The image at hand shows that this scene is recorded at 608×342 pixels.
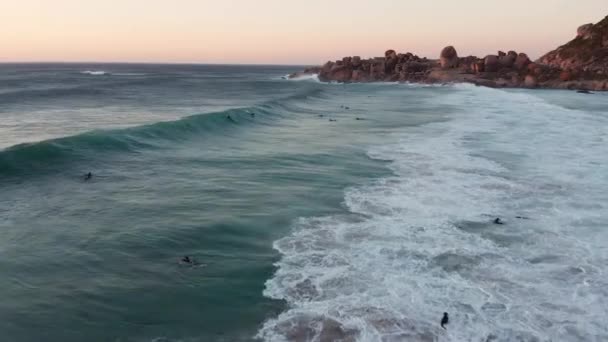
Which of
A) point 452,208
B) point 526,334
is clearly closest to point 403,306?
point 526,334

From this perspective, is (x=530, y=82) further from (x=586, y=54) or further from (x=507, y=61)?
(x=586, y=54)

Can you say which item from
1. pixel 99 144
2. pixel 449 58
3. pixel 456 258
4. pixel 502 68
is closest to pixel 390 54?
pixel 449 58

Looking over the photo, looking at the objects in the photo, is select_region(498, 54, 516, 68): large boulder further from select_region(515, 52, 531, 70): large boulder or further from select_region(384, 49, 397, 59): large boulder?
select_region(384, 49, 397, 59): large boulder

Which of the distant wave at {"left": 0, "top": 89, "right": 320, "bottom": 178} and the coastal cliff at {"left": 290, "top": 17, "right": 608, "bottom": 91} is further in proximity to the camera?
the coastal cliff at {"left": 290, "top": 17, "right": 608, "bottom": 91}

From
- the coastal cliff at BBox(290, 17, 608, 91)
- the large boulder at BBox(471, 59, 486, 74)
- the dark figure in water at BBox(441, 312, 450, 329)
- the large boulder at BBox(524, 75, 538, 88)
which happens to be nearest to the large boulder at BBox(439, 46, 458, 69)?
the coastal cliff at BBox(290, 17, 608, 91)

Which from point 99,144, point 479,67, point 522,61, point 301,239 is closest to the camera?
point 301,239

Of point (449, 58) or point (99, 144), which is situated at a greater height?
point (449, 58)

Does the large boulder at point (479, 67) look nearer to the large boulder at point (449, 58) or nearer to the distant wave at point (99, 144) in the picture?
the large boulder at point (449, 58)

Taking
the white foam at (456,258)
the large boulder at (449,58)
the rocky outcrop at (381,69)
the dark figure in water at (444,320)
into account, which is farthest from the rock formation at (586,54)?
the dark figure in water at (444,320)
